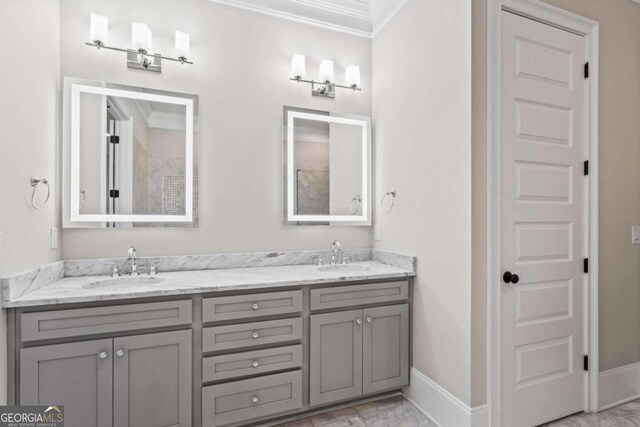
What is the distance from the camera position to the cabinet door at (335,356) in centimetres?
196

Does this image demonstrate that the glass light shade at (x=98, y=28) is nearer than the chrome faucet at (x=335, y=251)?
Yes

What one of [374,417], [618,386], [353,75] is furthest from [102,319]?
[618,386]

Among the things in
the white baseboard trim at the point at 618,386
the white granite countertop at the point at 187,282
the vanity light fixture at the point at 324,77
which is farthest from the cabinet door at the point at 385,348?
the vanity light fixture at the point at 324,77

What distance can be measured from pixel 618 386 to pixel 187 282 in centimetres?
284

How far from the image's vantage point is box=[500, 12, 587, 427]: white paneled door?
1.82 m

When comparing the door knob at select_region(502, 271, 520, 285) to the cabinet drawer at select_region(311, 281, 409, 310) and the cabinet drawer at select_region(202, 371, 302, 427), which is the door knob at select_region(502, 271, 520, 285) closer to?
the cabinet drawer at select_region(311, 281, 409, 310)

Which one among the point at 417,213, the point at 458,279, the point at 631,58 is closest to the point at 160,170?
the point at 417,213

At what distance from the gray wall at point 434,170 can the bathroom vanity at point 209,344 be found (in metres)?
0.22

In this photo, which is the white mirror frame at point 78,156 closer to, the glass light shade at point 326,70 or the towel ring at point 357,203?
the glass light shade at point 326,70

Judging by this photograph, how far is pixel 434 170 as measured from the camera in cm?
202

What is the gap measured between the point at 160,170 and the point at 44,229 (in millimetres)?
703

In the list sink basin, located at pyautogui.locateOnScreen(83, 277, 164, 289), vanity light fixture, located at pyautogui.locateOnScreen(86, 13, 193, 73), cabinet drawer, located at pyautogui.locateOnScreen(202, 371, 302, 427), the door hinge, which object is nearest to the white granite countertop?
sink basin, located at pyautogui.locateOnScreen(83, 277, 164, 289)

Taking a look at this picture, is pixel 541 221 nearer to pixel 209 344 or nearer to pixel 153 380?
pixel 209 344

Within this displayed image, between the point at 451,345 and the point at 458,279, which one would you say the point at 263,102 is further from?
the point at 451,345
